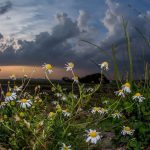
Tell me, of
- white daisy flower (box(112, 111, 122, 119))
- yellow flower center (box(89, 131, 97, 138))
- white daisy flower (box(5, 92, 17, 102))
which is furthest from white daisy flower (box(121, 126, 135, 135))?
white daisy flower (box(5, 92, 17, 102))

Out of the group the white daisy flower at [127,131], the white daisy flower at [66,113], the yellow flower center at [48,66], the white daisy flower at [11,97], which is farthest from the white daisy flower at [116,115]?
the white daisy flower at [11,97]

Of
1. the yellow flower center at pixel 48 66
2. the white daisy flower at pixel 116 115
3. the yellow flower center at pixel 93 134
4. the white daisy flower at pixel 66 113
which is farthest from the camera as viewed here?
the white daisy flower at pixel 116 115

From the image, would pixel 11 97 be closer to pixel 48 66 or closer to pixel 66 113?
pixel 48 66

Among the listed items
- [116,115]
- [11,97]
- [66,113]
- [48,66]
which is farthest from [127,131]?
[11,97]

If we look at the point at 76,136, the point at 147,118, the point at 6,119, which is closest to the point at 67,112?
the point at 76,136

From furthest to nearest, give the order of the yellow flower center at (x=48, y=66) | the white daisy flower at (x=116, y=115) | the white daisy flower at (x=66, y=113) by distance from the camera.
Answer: the white daisy flower at (x=116, y=115)
the white daisy flower at (x=66, y=113)
the yellow flower center at (x=48, y=66)

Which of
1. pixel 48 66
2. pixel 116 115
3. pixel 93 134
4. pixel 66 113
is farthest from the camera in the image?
pixel 116 115

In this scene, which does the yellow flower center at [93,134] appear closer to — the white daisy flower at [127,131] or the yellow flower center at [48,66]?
the white daisy flower at [127,131]

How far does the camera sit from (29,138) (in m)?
5.50

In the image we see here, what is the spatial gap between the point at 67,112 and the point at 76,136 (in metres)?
0.38

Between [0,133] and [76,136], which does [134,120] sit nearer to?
[76,136]

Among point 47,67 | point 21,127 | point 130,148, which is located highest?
point 47,67

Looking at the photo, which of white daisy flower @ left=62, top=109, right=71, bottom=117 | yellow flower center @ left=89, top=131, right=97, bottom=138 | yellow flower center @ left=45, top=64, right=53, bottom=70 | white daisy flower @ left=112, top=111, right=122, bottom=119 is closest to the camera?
yellow flower center @ left=89, top=131, right=97, bottom=138

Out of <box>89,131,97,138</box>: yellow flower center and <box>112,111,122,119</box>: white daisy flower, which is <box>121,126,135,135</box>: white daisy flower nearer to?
<box>112,111,122,119</box>: white daisy flower
